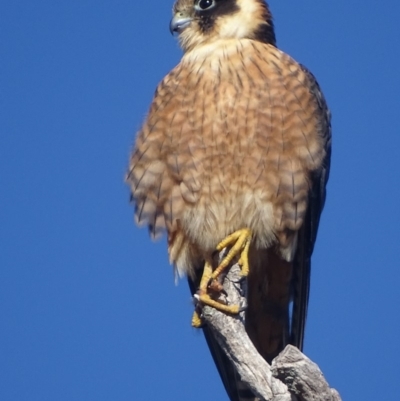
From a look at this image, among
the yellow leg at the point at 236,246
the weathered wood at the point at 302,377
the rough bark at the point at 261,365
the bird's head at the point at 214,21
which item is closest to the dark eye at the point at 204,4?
the bird's head at the point at 214,21

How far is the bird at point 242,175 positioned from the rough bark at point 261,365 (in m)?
0.09

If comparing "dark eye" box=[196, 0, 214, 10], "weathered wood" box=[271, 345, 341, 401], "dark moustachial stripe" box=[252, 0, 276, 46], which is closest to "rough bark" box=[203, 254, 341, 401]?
"weathered wood" box=[271, 345, 341, 401]

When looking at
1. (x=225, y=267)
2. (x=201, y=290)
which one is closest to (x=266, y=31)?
(x=225, y=267)

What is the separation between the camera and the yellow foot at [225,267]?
4.12 meters

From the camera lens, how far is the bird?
4391 millimetres

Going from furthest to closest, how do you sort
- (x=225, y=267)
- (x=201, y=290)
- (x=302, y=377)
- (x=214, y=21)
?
(x=214, y=21) < (x=225, y=267) < (x=201, y=290) < (x=302, y=377)

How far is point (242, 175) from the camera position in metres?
4.40

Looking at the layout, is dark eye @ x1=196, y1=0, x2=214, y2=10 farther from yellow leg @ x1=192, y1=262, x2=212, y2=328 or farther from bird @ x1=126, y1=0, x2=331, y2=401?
yellow leg @ x1=192, y1=262, x2=212, y2=328

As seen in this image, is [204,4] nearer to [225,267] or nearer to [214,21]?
[214,21]

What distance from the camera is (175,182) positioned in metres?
4.53

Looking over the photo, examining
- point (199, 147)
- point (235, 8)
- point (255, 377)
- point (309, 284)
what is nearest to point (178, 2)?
point (235, 8)

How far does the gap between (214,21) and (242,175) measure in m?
0.98

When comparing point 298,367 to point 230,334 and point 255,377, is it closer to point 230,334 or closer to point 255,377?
point 255,377

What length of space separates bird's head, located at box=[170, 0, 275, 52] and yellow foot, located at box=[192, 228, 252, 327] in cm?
108
